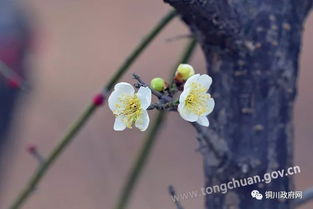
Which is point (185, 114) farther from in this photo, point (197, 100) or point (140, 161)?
point (140, 161)

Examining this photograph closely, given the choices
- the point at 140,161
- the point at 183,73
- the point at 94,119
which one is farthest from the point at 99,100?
the point at 94,119

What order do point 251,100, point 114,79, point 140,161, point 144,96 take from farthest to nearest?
point 140,161 → point 114,79 → point 251,100 → point 144,96

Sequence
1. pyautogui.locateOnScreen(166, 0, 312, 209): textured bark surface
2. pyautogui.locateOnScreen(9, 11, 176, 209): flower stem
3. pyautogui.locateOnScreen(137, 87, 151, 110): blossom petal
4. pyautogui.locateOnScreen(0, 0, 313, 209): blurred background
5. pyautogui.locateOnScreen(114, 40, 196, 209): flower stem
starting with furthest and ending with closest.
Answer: pyautogui.locateOnScreen(0, 0, 313, 209): blurred background
pyautogui.locateOnScreen(114, 40, 196, 209): flower stem
pyautogui.locateOnScreen(9, 11, 176, 209): flower stem
pyautogui.locateOnScreen(166, 0, 312, 209): textured bark surface
pyautogui.locateOnScreen(137, 87, 151, 110): blossom petal

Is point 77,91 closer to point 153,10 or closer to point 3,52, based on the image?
point 153,10

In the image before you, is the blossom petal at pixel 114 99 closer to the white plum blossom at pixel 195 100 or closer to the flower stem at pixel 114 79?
the white plum blossom at pixel 195 100

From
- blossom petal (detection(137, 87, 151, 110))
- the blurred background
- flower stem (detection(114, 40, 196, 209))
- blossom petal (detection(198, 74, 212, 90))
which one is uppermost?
blossom petal (detection(137, 87, 151, 110))

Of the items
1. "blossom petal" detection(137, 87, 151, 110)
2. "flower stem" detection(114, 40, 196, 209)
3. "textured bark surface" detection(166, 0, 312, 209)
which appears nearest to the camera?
"blossom petal" detection(137, 87, 151, 110)

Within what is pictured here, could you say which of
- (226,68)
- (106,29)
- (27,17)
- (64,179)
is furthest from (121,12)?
(226,68)

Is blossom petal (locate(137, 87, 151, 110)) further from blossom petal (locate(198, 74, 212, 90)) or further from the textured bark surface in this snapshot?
the textured bark surface

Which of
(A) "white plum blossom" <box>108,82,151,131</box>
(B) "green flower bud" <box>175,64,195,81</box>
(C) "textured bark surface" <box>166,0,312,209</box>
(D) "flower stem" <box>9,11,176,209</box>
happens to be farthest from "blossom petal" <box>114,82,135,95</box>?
(D) "flower stem" <box>9,11,176,209</box>
